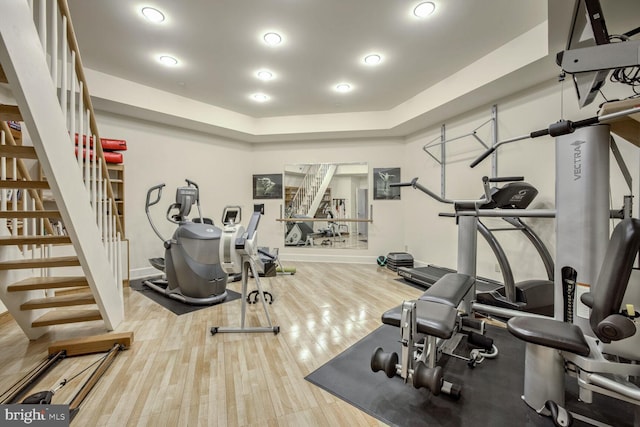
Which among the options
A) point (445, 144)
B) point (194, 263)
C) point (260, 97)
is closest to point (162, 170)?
point (260, 97)

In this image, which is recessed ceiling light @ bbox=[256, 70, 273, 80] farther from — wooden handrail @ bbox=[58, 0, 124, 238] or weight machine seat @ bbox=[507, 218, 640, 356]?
weight machine seat @ bbox=[507, 218, 640, 356]

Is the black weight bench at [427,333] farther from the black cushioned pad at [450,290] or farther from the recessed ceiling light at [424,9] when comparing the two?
the recessed ceiling light at [424,9]

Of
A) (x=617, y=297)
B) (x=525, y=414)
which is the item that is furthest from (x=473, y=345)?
(x=617, y=297)

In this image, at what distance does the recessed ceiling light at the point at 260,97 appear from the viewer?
447 centimetres

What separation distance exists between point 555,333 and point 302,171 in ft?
17.3

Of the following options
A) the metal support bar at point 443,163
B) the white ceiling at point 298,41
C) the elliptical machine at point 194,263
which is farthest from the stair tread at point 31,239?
the metal support bar at point 443,163

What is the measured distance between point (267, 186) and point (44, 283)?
428cm

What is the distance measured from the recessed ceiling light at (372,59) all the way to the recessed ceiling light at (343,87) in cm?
66

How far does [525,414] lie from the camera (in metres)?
1.49

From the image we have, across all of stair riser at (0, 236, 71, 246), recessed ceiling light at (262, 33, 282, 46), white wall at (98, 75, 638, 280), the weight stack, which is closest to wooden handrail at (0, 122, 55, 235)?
stair riser at (0, 236, 71, 246)

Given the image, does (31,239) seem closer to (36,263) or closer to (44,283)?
(36,263)

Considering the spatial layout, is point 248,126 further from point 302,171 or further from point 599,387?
point 599,387

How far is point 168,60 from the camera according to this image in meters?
3.45

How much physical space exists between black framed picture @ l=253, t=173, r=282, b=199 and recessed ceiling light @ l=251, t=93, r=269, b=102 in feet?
5.81
